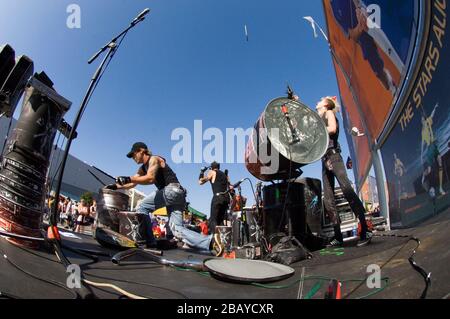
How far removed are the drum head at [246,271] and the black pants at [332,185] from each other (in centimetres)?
151

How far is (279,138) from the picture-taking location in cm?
353

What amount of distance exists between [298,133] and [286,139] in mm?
212

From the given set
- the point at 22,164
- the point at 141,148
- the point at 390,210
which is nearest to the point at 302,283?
the point at 22,164

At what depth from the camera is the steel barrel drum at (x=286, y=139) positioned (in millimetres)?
3510

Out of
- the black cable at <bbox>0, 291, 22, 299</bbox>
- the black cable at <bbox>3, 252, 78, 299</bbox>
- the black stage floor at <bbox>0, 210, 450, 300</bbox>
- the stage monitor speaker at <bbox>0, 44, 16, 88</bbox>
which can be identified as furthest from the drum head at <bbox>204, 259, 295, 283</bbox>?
the stage monitor speaker at <bbox>0, 44, 16, 88</bbox>

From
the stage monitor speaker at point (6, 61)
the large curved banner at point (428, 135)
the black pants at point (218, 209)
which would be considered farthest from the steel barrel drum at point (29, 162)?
the large curved banner at point (428, 135)

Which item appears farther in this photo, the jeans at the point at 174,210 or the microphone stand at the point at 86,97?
the jeans at the point at 174,210

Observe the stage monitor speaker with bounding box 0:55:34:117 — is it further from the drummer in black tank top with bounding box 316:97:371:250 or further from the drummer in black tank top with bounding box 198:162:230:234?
Result: the drummer in black tank top with bounding box 198:162:230:234

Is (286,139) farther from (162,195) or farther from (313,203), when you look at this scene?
(162,195)

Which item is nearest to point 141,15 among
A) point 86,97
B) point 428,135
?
point 86,97

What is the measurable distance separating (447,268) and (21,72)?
3935 mm

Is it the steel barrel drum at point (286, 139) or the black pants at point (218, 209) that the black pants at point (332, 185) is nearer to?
the steel barrel drum at point (286, 139)

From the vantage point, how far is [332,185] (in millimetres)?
3764

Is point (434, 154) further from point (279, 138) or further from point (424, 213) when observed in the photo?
point (279, 138)
